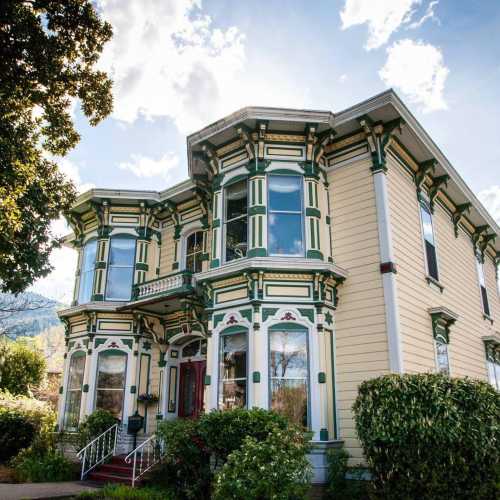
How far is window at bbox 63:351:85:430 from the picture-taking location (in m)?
13.5

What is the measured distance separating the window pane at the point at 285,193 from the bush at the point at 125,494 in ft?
20.2

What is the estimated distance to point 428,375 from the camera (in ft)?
24.3

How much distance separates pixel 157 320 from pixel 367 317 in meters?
6.56

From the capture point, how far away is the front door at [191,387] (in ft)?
41.4

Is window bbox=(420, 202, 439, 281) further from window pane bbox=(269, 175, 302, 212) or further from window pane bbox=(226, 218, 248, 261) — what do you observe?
window pane bbox=(226, 218, 248, 261)

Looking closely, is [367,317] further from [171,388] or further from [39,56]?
[39,56]

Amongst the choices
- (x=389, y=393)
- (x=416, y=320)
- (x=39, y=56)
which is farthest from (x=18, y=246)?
(x=416, y=320)

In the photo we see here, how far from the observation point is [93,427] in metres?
11.9

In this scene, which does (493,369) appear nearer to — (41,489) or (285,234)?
(285,234)

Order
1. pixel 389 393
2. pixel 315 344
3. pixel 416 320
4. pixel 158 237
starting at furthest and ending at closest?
pixel 158 237, pixel 416 320, pixel 315 344, pixel 389 393

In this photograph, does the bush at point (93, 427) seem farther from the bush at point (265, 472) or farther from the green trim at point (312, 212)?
the green trim at point (312, 212)

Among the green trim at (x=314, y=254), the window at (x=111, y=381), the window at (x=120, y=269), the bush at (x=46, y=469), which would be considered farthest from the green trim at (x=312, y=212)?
the bush at (x=46, y=469)

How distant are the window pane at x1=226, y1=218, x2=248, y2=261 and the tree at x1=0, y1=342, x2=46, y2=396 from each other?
15.5 m

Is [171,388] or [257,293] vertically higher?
[257,293]
